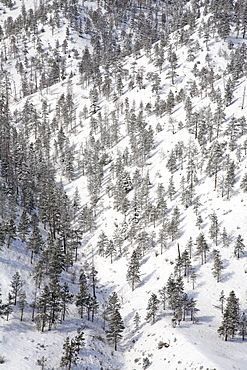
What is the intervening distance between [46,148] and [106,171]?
30187mm

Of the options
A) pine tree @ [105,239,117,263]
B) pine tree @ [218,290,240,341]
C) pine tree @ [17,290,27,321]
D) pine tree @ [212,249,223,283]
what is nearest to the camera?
pine tree @ [17,290,27,321]

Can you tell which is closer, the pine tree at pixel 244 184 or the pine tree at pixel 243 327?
the pine tree at pixel 243 327

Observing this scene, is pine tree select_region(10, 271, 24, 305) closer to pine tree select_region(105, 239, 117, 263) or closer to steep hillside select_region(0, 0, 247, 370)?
steep hillside select_region(0, 0, 247, 370)

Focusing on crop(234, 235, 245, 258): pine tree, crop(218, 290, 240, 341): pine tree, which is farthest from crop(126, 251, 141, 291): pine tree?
crop(218, 290, 240, 341): pine tree

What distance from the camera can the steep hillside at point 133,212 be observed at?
4394 centimetres

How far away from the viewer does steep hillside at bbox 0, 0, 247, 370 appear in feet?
144

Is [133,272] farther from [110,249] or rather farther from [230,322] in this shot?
[230,322]

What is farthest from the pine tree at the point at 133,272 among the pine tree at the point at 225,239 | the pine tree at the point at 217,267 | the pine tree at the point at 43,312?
the pine tree at the point at 43,312

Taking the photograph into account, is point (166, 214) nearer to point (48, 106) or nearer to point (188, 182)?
point (188, 182)

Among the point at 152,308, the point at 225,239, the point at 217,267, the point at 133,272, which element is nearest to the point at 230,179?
the point at 225,239

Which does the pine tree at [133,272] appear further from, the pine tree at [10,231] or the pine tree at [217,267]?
the pine tree at [10,231]

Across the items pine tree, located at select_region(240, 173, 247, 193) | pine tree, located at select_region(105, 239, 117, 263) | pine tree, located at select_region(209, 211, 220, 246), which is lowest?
pine tree, located at select_region(105, 239, 117, 263)

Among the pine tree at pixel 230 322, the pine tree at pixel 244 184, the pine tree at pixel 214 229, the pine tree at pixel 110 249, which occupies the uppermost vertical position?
the pine tree at pixel 244 184

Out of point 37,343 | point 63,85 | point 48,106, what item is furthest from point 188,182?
point 63,85
